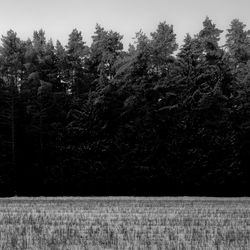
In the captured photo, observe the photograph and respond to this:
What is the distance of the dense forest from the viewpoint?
6362 cm

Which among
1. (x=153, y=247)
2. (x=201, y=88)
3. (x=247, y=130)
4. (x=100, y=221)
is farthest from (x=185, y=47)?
(x=153, y=247)

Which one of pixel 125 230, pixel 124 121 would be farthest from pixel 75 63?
pixel 125 230

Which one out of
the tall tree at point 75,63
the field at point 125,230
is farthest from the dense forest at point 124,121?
the field at point 125,230

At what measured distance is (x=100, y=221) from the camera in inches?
952

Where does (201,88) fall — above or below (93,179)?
above

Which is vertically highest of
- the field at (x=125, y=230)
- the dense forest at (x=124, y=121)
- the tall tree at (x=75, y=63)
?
the tall tree at (x=75, y=63)

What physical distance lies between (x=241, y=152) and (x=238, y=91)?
7.60 meters

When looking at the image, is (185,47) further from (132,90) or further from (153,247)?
(153,247)

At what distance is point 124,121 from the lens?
69.0 metres

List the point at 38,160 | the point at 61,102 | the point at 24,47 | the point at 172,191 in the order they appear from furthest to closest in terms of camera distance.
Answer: the point at 24,47 < the point at 61,102 < the point at 38,160 < the point at 172,191

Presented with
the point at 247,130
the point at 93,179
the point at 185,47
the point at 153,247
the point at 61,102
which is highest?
the point at 185,47

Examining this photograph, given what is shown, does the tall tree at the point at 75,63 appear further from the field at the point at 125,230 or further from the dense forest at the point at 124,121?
the field at the point at 125,230

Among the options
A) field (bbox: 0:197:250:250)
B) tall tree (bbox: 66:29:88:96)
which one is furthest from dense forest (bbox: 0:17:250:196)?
field (bbox: 0:197:250:250)

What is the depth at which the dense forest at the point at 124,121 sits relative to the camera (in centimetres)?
6362
